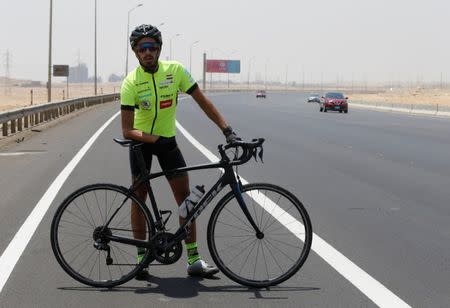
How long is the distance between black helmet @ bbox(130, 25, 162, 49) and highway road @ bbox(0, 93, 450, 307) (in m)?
1.86

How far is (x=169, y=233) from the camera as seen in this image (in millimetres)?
6070

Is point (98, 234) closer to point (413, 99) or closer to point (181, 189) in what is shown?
point (181, 189)

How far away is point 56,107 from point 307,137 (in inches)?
501

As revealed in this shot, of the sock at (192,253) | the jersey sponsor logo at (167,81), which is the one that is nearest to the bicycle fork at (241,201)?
the sock at (192,253)

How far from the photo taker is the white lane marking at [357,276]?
561 centimetres

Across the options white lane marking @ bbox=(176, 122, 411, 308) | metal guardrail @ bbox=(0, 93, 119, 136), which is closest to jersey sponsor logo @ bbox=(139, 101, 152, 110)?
white lane marking @ bbox=(176, 122, 411, 308)

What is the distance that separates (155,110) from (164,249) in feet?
3.46

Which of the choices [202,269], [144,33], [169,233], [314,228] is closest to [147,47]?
[144,33]

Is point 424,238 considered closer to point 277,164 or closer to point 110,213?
point 110,213

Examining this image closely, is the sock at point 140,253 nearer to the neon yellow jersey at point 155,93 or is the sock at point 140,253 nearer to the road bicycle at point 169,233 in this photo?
the road bicycle at point 169,233

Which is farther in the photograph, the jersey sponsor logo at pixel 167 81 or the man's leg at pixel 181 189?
the man's leg at pixel 181 189

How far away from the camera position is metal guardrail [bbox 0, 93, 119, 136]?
863 inches

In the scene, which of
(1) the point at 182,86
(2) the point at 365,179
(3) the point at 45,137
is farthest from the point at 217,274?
(3) the point at 45,137

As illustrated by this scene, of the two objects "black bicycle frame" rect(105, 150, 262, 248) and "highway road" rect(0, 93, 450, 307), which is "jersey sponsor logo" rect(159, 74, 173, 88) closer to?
"black bicycle frame" rect(105, 150, 262, 248)
